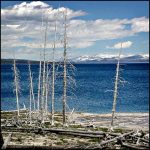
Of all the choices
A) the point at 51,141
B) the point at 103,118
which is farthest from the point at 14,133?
the point at 103,118

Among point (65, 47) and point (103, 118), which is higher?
point (65, 47)

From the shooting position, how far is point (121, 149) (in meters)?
29.7

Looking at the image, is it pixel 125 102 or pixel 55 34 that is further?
pixel 125 102

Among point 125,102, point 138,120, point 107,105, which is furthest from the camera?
point 125,102

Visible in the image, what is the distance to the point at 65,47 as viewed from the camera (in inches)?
1762

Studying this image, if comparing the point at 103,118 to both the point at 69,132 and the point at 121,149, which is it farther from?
the point at 121,149

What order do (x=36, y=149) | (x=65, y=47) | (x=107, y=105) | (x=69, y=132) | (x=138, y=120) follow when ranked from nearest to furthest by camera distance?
(x=36, y=149) < (x=69, y=132) < (x=65, y=47) < (x=138, y=120) < (x=107, y=105)

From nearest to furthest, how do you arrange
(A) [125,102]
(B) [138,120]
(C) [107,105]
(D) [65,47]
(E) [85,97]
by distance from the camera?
(D) [65,47]
(B) [138,120]
(C) [107,105]
(A) [125,102]
(E) [85,97]

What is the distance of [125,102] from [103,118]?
31944mm

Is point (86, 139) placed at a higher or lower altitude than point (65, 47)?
lower

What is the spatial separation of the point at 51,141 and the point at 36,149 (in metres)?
3.84

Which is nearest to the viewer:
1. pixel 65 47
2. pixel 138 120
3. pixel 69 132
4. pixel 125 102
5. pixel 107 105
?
pixel 69 132

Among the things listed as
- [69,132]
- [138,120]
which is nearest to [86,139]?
[69,132]

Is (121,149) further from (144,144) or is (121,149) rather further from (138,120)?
(138,120)
